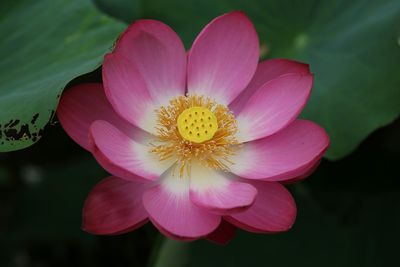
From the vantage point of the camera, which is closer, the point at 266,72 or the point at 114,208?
the point at 114,208

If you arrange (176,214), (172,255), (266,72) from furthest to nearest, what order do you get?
1. (172,255)
2. (266,72)
3. (176,214)

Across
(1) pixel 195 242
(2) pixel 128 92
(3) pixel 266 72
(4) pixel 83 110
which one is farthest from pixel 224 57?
(1) pixel 195 242

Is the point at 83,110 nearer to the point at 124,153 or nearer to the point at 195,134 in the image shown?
the point at 124,153

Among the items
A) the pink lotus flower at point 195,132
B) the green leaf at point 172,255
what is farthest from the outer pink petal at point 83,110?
the green leaf at point 172,255

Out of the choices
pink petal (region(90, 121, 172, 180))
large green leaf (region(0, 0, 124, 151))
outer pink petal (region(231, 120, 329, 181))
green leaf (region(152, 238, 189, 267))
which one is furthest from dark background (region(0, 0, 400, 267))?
pink petal (region(90, 121, 172, 180))

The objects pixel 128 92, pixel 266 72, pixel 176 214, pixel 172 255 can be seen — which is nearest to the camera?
pixel 176 214

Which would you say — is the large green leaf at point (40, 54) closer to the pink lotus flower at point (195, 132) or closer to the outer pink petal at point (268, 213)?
the pink lotus flower at point (195, 132)
